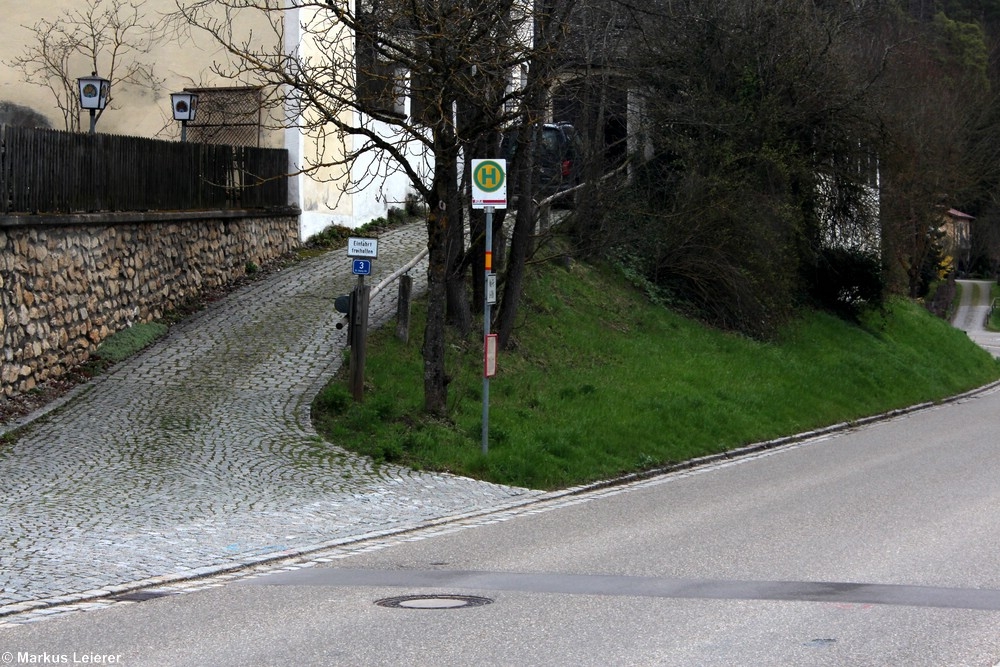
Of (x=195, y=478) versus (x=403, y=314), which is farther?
(x=403, y=314)

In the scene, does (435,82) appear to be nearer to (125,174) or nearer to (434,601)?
(125,174)

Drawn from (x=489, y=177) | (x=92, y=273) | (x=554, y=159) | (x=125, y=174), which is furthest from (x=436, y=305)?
(x=554, y=159)

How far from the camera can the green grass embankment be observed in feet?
45.0

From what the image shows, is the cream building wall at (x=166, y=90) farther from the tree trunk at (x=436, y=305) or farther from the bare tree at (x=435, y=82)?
the tree trunk at (x=436, y=305)

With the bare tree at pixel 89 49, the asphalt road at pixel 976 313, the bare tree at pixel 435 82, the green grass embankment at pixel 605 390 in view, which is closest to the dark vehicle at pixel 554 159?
the green grass embankment at pixel 605 390

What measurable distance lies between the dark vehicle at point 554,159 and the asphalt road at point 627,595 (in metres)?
8.43

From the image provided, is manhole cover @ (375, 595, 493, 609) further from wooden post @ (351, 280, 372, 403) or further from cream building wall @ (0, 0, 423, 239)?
Result: cream building wall @ (0, 0, 423, 239)

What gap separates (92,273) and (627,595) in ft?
35.9

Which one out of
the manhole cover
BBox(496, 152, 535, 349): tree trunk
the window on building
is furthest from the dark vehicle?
the manhole cover

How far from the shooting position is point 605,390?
1703cm

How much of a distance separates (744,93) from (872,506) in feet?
51.2

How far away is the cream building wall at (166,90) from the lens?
931 inches

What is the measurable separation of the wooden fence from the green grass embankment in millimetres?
3245

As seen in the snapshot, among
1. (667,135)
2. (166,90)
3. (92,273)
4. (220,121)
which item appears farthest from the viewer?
(667,135)
